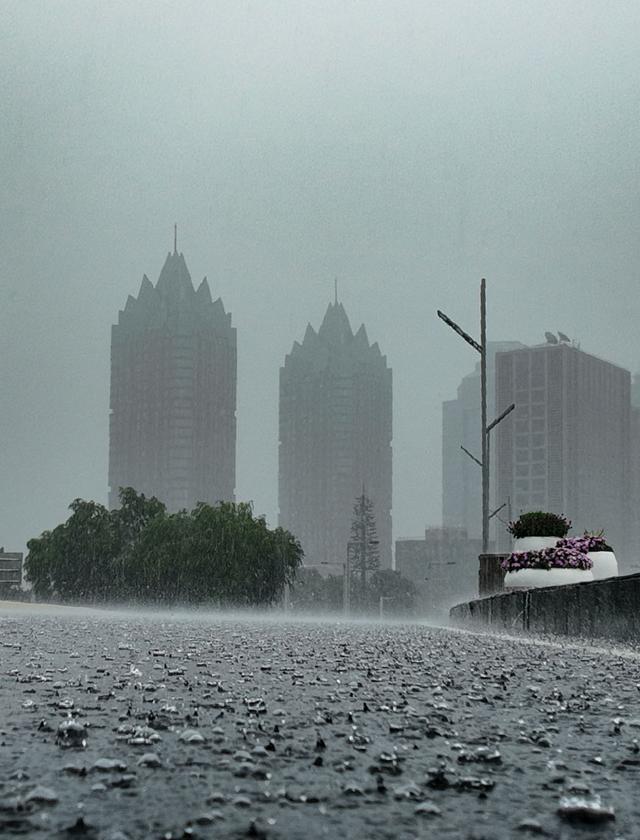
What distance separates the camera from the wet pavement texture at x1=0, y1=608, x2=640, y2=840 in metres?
3.01

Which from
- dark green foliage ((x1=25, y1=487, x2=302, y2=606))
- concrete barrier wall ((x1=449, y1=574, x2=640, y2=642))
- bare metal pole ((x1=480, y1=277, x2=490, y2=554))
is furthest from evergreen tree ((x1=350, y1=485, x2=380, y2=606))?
concrete barrier wall ((x1=449, y1=574, x2=640, y2=642))

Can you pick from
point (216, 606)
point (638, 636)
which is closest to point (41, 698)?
point (638, 636)

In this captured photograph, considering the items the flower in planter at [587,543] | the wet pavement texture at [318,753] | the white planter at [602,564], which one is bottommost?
the wet pavement texture at [318,753]

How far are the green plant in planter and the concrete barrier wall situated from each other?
112 inches

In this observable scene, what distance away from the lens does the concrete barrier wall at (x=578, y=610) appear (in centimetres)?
1155

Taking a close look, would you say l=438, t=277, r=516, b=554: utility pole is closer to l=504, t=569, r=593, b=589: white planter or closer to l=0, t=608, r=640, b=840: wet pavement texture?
l=504, t=569, r=593, b=589: white planter

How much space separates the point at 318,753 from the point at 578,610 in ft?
33.4

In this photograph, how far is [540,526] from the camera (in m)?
23.1

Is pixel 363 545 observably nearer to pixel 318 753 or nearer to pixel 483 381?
pixel 483 381

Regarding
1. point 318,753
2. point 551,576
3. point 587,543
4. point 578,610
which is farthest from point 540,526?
point 318,753

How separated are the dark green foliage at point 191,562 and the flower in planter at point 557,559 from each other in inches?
1973

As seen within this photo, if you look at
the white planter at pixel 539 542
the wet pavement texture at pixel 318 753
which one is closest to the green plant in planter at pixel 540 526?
the white planter at pixel 539 542

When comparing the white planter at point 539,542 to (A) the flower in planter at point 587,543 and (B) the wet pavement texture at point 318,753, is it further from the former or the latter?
(B) the wet pavement texture at point 318,753

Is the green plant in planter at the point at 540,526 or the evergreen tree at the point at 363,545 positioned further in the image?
the evergreen tree at the point at 363,545
